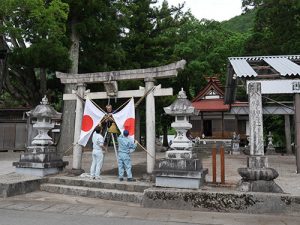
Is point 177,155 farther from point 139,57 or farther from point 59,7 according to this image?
point 139,57

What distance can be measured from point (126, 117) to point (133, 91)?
841 millimetres

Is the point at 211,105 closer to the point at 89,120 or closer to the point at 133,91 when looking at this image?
the point at 133,91

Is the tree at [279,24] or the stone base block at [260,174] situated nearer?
the stone base block at [260,174]

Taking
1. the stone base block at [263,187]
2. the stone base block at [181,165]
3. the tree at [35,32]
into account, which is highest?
the tree at [35,32]

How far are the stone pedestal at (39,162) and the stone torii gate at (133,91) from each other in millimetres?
747

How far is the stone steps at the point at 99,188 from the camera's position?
Result: 8336 mm

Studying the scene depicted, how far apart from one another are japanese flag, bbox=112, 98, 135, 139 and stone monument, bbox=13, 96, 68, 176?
2287 mm

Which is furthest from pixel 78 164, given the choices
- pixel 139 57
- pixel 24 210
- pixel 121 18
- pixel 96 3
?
pixel 139 57

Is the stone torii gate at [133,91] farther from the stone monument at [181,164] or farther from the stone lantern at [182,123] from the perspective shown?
the stone monument at [181,164]

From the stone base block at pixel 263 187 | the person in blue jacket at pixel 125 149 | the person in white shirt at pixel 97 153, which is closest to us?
the stone base block at pixel 263 187

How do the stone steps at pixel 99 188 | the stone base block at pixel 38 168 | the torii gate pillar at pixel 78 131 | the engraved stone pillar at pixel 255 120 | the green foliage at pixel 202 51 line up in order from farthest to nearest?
the green foliage at pixel 202 51, the torii gate pillar at pixel 78 131, the stone base block at pixel 38 168, the stone steps at pixel 99 188, the engraved stone pillar at pixel 255 120

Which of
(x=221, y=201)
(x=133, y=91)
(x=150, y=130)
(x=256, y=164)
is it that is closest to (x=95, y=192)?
(x=150, y=130)

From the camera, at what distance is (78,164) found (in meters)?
10.5

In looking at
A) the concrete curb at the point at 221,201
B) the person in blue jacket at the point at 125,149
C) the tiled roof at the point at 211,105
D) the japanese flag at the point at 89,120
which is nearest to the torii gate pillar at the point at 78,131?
the japanese flag at the point at 89,120
